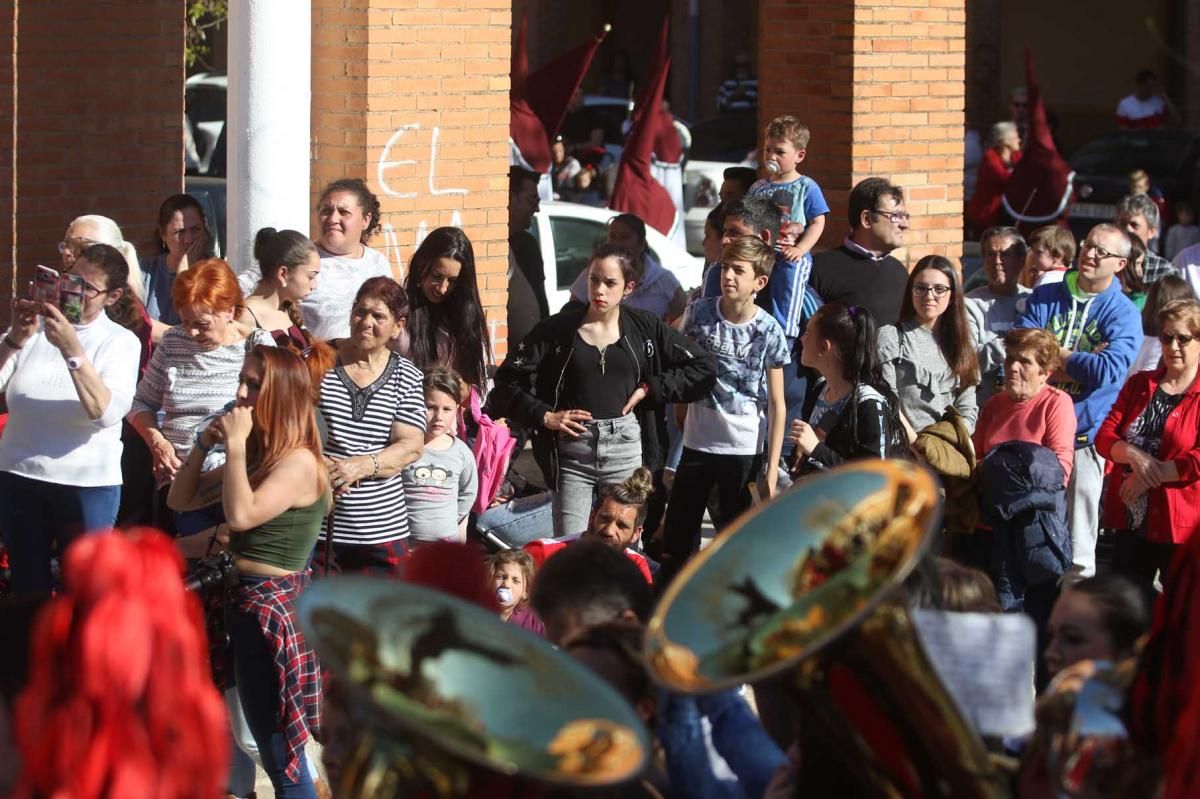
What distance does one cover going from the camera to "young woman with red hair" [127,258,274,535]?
6.12m

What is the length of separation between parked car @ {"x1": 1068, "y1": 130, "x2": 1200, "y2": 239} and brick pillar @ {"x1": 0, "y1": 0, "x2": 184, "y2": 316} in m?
10.7

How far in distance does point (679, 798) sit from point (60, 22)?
7952mm

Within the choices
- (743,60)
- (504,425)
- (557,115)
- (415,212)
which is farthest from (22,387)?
(743,60)

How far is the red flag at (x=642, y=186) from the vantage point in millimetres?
12336

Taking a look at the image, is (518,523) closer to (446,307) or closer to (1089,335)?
(446,307)

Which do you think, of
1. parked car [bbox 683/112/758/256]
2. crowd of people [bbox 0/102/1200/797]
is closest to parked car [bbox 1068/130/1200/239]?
parked car [bbox 683/112/758/256]

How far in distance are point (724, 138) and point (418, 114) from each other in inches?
509

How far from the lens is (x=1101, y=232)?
7.83m

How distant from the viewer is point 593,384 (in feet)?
23.0

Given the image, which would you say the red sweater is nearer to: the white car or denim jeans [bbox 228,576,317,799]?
denim jeans [bbox 228,576,317,799]

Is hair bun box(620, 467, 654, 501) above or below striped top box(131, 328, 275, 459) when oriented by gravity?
below

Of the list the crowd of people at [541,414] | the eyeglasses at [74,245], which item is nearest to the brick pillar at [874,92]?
the crowd of people at [541,414]

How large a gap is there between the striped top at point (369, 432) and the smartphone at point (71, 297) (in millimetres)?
852

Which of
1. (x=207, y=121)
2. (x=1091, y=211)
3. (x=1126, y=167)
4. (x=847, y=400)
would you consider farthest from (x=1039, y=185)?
(x=847, y=400)
